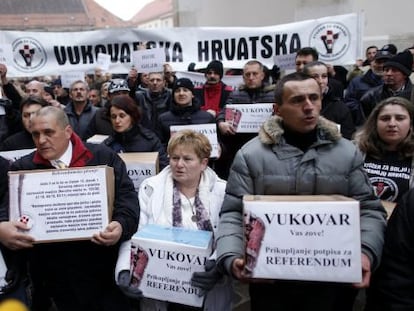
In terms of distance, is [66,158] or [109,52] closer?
[66,158]

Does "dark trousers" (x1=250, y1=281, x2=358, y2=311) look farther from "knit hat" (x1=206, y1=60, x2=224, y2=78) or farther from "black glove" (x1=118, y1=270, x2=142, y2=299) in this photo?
"knit hat" (x1=206, y1=60, x2=224, y2=78)

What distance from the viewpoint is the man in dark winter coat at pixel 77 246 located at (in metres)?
2.43

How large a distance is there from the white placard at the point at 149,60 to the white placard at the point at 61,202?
3.30 meters

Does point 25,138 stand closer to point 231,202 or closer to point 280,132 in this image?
point 231,202

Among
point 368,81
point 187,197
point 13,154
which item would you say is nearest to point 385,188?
point 187,197

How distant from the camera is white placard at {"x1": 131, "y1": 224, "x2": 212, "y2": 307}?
2168 mm

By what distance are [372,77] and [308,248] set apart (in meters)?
4.24

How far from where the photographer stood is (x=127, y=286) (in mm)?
2277

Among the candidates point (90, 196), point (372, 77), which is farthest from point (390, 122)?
point (372, 77)

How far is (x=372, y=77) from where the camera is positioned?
214 inches

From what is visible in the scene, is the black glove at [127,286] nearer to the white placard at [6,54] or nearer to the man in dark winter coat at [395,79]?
the man in dark winter coat at [395,79]

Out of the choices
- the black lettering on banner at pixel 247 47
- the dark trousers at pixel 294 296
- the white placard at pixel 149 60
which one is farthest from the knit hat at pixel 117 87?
the dark trousers at pixel 294 296

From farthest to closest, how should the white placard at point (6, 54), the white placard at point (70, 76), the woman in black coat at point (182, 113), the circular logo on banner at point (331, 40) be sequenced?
the white placard at point (70, 76)
the white placard at point (6, 54)
the circular logo on banner at point (331, 40)
the woman in black coat at point (182, 113)

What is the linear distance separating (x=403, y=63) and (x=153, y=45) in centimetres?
325
